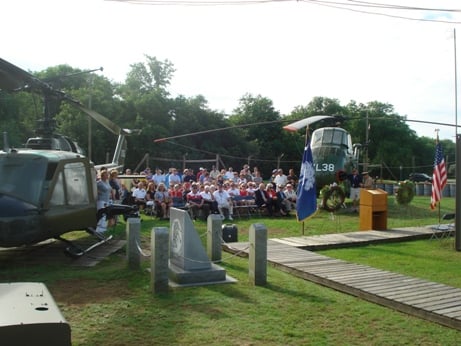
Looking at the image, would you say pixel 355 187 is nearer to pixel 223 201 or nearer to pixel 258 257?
pixel 223 201

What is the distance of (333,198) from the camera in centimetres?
1650

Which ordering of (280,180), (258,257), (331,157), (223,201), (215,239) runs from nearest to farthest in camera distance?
(258,257) → (215,239) → (223,201) → (331,157) → (280,180)

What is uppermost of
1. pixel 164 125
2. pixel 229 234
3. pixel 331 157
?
pixel 164 125

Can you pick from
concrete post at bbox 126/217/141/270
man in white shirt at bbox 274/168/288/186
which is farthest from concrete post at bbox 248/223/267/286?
man in white shirt at bbox 274/168/288/186

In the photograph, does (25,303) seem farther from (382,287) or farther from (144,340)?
(382,287)

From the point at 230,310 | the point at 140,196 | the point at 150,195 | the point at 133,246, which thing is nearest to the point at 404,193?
the point at 150,195

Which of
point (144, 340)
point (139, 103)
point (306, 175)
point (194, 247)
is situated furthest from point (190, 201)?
point (139, 103)

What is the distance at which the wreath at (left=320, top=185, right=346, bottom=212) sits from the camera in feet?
53.6

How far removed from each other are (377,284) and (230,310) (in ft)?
8.04

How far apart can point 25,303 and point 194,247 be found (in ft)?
15.9

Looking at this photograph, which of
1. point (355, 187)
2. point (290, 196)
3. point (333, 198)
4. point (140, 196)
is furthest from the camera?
point (355, 187)

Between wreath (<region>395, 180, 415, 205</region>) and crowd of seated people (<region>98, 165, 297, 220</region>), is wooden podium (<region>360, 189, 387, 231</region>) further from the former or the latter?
wreath (<region>395, 180, 415, 205</region>)

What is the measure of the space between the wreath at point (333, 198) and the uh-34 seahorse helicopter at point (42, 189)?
25.4 feet

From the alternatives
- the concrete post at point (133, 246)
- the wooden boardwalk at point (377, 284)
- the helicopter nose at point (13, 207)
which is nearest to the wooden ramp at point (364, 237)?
the wooden boardwalk at point (377, 284)
